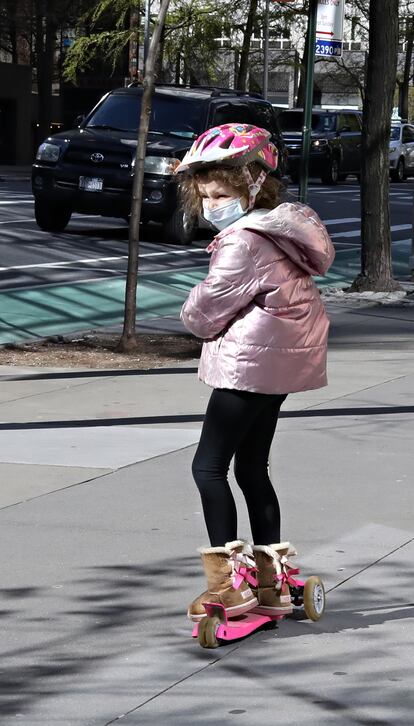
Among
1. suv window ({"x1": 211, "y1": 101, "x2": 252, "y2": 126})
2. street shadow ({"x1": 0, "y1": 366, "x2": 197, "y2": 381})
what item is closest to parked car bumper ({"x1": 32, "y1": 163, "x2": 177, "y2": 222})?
suv window ({"x1": 211, "y1": 101, "x2": 252, "y2": 126})

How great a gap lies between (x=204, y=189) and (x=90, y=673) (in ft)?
5.22

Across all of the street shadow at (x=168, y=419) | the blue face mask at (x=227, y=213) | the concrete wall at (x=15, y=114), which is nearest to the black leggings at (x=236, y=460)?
the blue face mask at (x=227, y=213)

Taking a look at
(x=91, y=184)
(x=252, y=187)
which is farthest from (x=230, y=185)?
(x=91, y=184)

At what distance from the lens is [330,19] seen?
17.3 m

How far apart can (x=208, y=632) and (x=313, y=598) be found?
0.43 meters

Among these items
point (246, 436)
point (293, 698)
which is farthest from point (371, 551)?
point (293, 698)

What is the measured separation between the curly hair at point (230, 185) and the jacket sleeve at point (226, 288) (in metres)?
0.23

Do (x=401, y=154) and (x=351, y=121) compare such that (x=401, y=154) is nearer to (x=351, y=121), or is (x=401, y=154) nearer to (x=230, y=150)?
(x=351, y=121)

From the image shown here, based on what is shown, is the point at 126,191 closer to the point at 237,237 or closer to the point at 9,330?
the point at 9,330

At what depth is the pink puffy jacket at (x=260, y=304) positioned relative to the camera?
460 centimetres

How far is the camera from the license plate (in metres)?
19.3

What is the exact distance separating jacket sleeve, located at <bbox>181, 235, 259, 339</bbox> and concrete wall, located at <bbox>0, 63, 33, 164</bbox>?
50500 millimetres

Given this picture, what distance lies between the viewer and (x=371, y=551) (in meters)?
5.82

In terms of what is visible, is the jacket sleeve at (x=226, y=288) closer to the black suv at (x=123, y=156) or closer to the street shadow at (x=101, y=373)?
the street shadow at (x=101, y=373)
